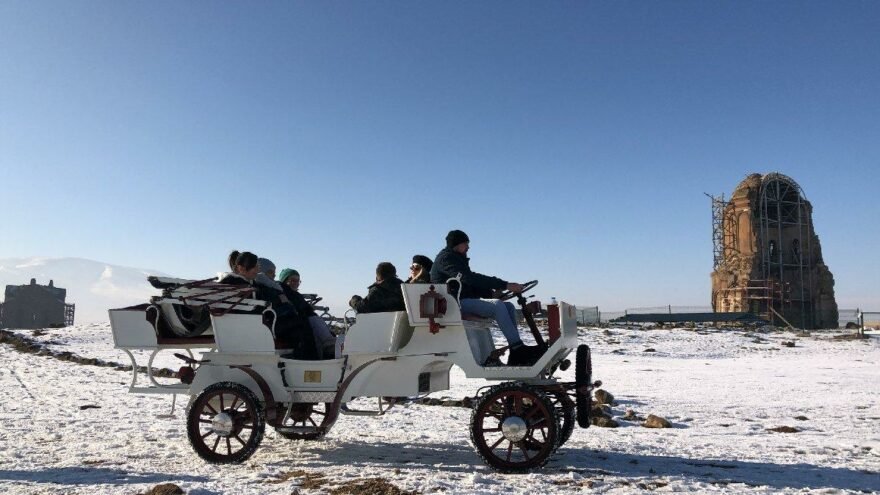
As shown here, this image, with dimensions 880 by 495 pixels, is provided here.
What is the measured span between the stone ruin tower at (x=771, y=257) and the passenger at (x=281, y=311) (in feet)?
146

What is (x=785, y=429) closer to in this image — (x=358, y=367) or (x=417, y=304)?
(x=417, y=304)

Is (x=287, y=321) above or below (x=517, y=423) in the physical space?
above

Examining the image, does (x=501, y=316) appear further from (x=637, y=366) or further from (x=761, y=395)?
(x=637, y=366)

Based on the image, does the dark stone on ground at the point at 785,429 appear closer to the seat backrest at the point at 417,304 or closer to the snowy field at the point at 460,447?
the snowy field at the point at 460,447

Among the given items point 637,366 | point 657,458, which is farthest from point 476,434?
point 637,366

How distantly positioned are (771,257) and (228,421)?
1945 inches

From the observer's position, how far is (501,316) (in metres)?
6.19

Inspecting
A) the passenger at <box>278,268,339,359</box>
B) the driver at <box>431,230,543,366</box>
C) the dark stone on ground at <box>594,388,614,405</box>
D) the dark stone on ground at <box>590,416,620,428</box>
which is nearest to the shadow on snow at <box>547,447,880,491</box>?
the driver at <box>431,230,543,366</box>

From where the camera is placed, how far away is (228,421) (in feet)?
20.9

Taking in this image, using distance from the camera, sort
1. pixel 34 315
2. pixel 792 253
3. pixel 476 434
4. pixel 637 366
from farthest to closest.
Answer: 1. pixel 34 315
2. pixel 792 253
3. pixel 637 366
4. pixel 476 434

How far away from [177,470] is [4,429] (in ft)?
11.8

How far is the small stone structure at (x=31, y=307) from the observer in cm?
5500

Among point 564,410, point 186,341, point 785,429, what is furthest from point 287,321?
point 785,429

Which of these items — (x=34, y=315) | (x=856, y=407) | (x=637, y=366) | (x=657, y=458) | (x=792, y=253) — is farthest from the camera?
(x=34, y=315)
